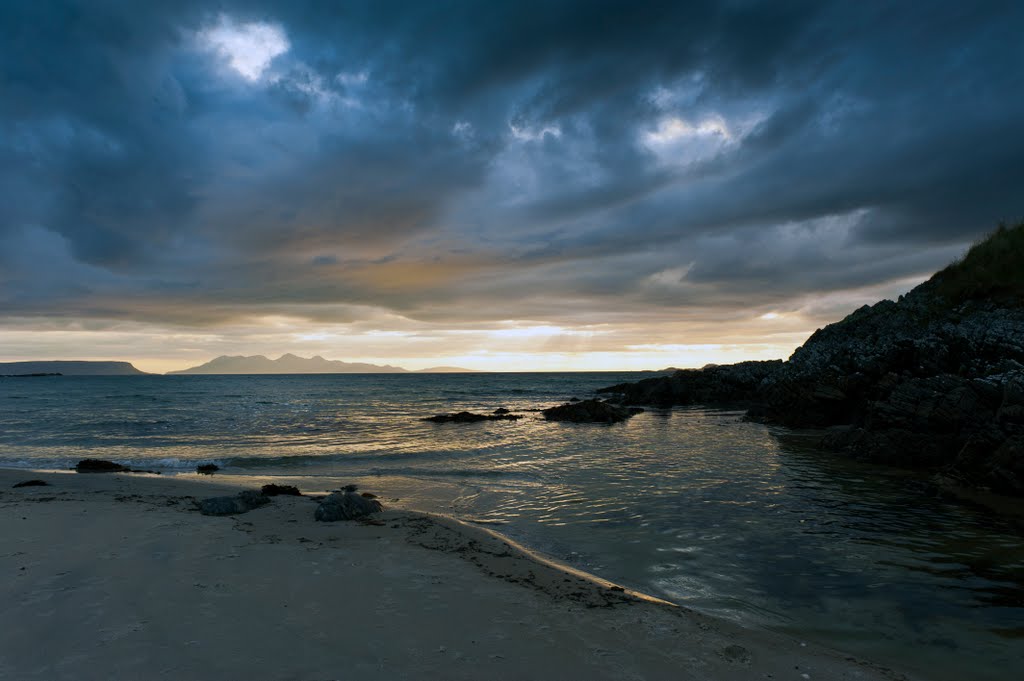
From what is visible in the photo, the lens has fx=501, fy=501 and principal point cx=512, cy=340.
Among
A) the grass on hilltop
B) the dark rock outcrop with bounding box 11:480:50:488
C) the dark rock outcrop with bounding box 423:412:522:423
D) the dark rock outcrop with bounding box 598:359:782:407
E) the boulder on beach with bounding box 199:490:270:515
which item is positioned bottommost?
the dark rock outcrop with bounding box 423:412:522:423

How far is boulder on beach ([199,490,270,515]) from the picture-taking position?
11492 mm

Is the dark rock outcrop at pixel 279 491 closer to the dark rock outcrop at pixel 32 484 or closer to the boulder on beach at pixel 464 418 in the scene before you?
the dark rock outcrop at pixel 32 484

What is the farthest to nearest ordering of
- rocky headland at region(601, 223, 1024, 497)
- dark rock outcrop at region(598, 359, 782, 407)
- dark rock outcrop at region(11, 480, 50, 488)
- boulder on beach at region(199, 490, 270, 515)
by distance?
dark rock outcrop at region(598, 359, 782, 407)
rocky headland at region(601, 223, 1024, 497)
dark rock outcrop at region(11, 480, 50, 488)
boulder on beach at region(199, 490, 270, 515)

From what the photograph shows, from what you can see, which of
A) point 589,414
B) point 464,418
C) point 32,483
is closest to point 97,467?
point 32,483

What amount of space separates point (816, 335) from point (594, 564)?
39.3m

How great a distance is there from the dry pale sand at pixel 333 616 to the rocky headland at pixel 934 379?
13.6m

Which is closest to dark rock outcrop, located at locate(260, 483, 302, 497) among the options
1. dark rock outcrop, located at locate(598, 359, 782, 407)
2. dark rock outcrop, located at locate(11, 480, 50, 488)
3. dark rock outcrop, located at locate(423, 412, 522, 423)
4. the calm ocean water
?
the calm ocean water

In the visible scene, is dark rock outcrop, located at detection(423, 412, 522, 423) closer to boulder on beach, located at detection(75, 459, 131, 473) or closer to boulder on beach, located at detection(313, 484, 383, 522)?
boulder on beach, located at detection(75, 459, 131, 473)

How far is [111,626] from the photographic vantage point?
5547 mm

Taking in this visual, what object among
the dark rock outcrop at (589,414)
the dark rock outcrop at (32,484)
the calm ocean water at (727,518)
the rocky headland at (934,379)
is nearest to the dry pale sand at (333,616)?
the calm ocean water at (727,518)

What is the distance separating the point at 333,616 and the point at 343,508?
5584mm

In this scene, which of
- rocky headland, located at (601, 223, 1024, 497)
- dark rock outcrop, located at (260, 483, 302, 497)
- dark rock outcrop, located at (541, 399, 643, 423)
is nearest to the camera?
dark rock outcrop, located at (260, 483, 302, 497)

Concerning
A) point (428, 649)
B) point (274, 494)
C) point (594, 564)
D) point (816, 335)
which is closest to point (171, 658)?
point (428, 649)

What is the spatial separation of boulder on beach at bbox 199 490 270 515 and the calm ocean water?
12.9ft
